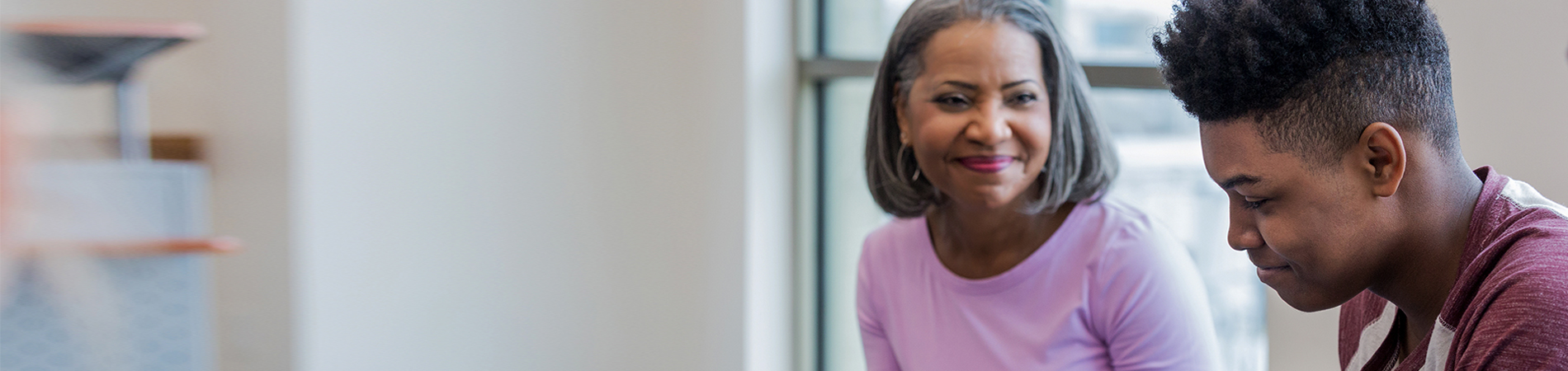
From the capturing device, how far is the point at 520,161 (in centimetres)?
246

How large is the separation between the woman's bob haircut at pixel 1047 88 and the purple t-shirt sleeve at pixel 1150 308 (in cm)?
10

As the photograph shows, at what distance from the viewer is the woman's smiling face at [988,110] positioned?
1.46 metres

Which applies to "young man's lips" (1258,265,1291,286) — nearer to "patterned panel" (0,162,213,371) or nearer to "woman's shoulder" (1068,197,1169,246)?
"woman's shoulder" (1068,197,1169,246)

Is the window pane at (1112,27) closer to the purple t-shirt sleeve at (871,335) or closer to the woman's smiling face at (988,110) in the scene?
the woman's smiling face at (988,110)

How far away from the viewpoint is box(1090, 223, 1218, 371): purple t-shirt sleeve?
141 cm

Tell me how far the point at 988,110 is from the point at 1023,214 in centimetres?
19

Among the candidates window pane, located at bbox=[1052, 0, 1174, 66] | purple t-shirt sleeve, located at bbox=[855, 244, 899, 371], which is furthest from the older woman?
window pane, located at bbox=[1052, 0, 1174, 66]

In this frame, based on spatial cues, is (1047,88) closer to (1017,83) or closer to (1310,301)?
(1017,83)

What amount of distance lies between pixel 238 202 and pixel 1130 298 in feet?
6.47

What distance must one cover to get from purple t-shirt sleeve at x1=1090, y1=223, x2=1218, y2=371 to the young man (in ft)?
1.73

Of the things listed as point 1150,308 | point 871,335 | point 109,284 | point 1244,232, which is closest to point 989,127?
point 1150,308

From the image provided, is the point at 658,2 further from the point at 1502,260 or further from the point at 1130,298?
the point at 1502,260

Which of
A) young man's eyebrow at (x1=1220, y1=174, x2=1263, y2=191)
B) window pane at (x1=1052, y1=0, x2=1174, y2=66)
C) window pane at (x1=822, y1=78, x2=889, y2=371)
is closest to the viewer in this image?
young man's eyebrow at (x1=1220, y1=174, x2=1263, y2=191)

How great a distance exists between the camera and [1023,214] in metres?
1.57
